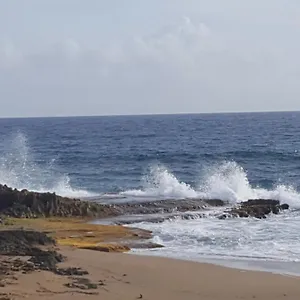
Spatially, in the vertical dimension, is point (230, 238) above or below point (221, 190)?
below

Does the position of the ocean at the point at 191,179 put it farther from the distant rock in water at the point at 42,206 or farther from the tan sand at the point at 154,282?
the distant rock in water at the point at 42,206

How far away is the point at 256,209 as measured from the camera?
25109mm

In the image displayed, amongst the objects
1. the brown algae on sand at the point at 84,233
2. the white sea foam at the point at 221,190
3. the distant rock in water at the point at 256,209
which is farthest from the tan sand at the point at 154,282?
the white sea foam at the point at 221,190

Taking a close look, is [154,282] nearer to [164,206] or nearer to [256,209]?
[256,209]

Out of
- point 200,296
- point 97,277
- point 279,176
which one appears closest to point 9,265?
point 97,277

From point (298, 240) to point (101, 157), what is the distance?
36.1m

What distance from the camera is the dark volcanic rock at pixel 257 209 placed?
2447cm

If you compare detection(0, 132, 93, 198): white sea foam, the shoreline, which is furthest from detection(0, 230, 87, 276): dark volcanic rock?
detection(0, 132, 93, 198): white sea foam

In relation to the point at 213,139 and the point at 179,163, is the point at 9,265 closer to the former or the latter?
the point at 179,163

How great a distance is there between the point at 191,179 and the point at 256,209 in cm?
1402

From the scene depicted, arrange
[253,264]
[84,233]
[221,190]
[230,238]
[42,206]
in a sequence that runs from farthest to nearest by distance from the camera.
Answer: [221,190], [42,206], [84,233], [230,238], [253,264]

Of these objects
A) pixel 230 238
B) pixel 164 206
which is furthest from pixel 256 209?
pixel 230 238

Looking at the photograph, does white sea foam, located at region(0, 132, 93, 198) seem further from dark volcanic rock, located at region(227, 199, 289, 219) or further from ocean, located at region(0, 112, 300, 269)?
dark volcanic rock, located at region(227, 199, 289, 219)

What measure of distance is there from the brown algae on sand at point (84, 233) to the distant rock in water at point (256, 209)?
16.5ft
